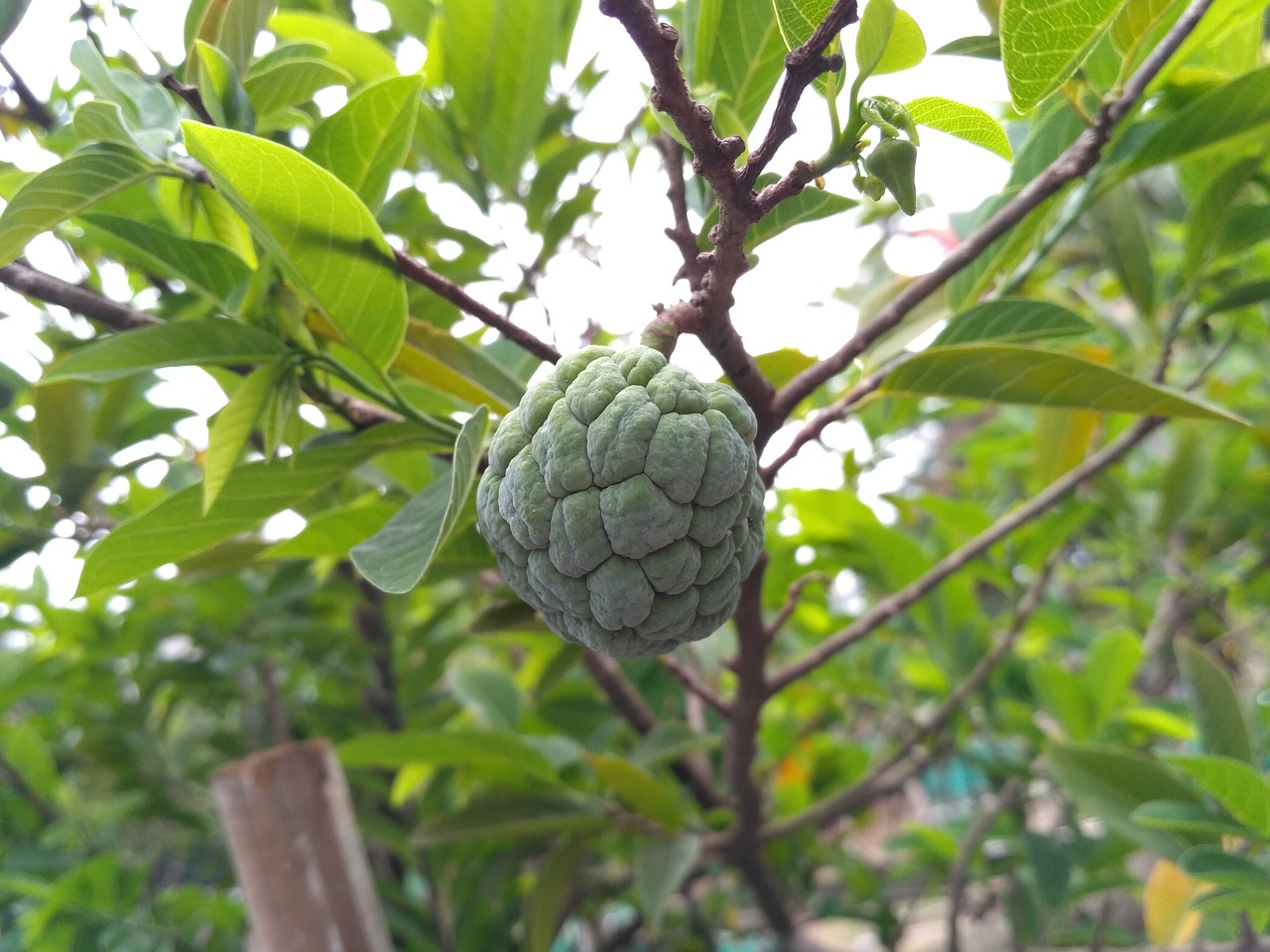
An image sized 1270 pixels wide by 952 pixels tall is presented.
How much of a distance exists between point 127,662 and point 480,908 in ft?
3.47

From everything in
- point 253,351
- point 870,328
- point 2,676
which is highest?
point 2,676

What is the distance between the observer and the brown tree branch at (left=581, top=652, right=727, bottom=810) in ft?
4.69

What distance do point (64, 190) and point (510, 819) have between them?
3.52ft

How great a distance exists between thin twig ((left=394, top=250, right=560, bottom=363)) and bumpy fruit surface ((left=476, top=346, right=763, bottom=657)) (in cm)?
16

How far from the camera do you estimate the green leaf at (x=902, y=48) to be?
0.68 meters

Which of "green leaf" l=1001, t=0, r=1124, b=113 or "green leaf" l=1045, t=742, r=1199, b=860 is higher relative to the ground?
"green leaf" l=1001, t=0, r=1124, b=113

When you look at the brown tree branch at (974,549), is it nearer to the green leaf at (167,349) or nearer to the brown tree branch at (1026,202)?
the brown tree branch at (1026,202)

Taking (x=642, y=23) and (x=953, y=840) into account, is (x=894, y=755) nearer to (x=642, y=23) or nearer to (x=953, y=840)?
(x=953, y=840)

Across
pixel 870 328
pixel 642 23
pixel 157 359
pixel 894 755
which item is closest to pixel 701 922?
pixel 894 755

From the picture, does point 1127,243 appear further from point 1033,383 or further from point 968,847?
point 968,847

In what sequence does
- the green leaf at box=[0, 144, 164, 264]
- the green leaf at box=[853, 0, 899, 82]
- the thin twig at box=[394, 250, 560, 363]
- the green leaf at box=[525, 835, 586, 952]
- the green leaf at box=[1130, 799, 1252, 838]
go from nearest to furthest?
the green leaf at box=[853, 0, 899, 82] < the green leaf at box=[0, 144, 164, 264] < the thin twig at box=[394, 250, 560, 363] < the green leaf at box=[1130, 799, 1252, 838] < the green leaf at box=[525, 835, 586, 952]

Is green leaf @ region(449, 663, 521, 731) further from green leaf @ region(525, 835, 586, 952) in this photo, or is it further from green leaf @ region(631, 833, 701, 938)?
green leaf @ region(631, 833, 701, 938)

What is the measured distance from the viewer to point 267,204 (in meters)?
0.75

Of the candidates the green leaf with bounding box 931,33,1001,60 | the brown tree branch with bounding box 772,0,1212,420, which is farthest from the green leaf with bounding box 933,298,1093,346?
the green leaf with bounding box 931,33,1001,60
